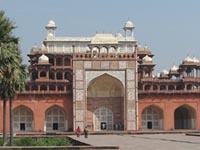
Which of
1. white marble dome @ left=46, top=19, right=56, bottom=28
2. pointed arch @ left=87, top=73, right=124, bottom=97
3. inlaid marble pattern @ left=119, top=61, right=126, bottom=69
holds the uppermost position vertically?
white marble dome @ left=46, top=19, right=56, bottom=28

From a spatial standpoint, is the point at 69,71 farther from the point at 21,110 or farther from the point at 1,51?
the point at 1,51

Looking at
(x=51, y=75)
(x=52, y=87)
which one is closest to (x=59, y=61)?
(x=51, y=75)

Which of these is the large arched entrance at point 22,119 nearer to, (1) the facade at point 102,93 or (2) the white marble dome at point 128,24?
(1) the facade at point 102,93

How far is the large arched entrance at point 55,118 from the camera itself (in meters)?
40.8

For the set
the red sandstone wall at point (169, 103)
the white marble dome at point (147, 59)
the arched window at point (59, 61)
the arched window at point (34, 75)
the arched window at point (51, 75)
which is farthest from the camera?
the white marble dome at point (147, 59)

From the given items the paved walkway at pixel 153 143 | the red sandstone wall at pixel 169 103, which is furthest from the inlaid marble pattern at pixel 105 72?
the paved walkway at pixel 153 143

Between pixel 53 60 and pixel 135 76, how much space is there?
27.2 ft

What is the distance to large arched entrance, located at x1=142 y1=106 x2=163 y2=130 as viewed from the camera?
4183 centimetres

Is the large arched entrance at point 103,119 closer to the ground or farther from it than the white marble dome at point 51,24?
closer to the ground

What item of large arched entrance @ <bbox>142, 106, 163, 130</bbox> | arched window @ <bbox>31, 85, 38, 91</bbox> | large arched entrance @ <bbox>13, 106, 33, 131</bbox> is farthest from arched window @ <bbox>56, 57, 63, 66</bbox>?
large arched entrance @ <bbox>142, 106, 163, 130</bbox>

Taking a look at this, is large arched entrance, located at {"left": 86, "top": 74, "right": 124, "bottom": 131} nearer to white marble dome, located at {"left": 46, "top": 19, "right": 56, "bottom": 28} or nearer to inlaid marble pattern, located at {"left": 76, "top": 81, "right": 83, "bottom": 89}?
inlaid marble pattern, located at {"left": 76, "top": 81, "right": 83, "bottom": 89}

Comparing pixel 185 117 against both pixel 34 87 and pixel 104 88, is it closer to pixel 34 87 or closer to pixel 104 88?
pixel 104 88

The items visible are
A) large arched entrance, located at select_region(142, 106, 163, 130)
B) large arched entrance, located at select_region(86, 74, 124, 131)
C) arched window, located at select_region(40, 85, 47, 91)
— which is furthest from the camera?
large arched entrance, located at select_region(142, 106, 163, 130)

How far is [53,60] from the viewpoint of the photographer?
145ft
